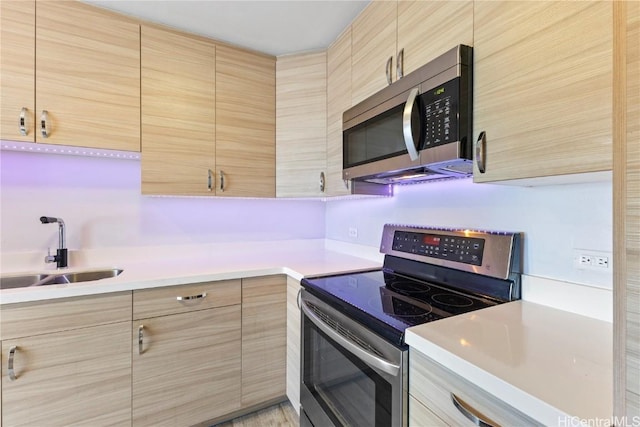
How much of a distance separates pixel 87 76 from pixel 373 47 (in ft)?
4.88

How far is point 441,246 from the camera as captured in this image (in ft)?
4.32

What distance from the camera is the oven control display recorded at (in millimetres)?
1172

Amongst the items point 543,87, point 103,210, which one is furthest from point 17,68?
point 543,87

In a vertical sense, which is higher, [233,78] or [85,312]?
[233,78]

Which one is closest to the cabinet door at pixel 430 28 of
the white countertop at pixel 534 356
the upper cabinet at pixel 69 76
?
the white countertop at pixel 534 356

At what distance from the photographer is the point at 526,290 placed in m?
1.05

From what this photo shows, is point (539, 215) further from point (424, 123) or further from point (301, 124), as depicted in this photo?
point (301, 124)

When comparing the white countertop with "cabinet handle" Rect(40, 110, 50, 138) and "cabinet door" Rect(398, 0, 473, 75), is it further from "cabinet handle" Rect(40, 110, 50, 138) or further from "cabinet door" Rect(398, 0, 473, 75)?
"cabinet handle" Rect(40, 110, 50, 138)

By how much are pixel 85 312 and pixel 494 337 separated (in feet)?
5.27

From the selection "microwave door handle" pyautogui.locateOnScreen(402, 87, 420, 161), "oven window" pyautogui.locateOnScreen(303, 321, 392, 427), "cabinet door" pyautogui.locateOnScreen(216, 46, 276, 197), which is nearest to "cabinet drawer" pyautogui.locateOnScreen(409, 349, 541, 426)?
"oven window" pyautogui.locateOnScreen(303, 321, 392, 427)

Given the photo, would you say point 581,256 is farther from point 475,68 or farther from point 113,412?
point 113,412

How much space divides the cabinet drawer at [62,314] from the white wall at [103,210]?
0.63 m

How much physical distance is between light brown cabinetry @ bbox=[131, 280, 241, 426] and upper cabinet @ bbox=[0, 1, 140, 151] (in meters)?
0.90

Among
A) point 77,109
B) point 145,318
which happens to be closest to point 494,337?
point 145,318
